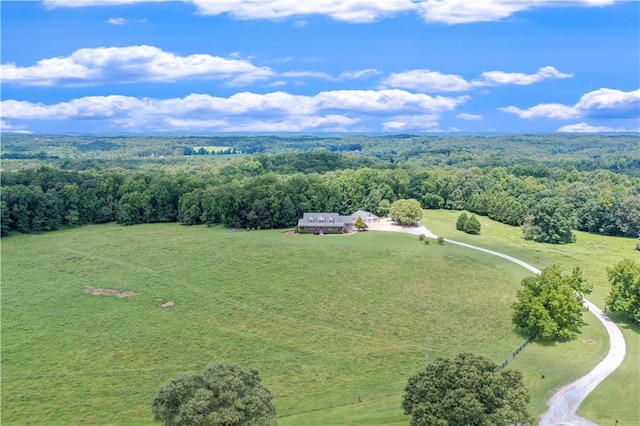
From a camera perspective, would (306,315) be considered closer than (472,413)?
No

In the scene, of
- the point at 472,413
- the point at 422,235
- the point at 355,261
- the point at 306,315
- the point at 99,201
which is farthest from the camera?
the point at 99,201

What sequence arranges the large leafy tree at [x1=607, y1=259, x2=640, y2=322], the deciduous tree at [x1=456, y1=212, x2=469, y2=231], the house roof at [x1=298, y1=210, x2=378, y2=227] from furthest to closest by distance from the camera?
the deciduous tree at [x1=456, y1=212, x2=469, y2=231] < the house roof at [x1=298, y1=210, x2=378, y2=227] < the large leafy tree at [x1=607, y1=259, x2=640, y2=322]

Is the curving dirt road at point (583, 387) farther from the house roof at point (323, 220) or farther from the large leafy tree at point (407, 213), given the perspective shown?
the house roof at point (323, 220)

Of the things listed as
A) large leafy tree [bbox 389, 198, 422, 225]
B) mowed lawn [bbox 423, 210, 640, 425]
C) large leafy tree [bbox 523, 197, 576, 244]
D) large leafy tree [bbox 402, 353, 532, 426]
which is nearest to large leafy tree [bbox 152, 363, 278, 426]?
large leafy tree [bbox 402, 353, 532, 426]

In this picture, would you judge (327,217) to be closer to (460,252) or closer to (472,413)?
(460,252)

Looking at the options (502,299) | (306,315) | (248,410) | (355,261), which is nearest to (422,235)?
(355,261)

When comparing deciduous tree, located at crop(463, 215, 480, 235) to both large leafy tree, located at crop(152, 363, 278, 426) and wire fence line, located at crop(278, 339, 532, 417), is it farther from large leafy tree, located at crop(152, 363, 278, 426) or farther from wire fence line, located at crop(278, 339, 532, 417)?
large leafy tree, located at crop(152, 363, 278, 426)

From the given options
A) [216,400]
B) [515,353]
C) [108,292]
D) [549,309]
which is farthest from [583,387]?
[108,292]
